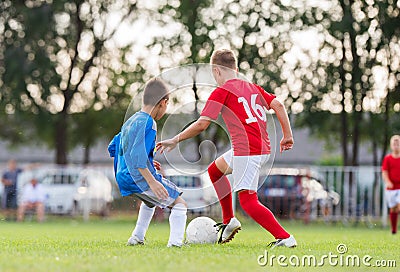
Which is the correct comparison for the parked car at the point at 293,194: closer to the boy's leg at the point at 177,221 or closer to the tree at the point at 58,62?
the tree at the point at 58,62

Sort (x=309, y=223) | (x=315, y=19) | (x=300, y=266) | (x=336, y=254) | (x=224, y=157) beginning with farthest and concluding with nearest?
(x=315, y=19) → (x=309, y=223) → (x=224, y=157) → (x=336, y=254) → (x=300, y=266)

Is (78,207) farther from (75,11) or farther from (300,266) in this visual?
(300,266)

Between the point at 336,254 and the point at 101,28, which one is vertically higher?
the point at 101,28

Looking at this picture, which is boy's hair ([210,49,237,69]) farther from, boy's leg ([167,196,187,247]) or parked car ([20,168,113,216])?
parked car ([20,168,113,216])

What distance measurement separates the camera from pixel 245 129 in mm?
7805

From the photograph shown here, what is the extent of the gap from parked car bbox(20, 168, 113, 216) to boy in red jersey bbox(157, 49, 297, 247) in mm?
11966

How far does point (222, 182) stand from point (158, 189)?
3.96 feet

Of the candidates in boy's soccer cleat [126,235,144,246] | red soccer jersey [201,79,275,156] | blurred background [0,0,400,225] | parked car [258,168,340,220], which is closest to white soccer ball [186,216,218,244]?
boy's soccer cleat [126,235,144,246]

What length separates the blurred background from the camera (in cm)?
2141

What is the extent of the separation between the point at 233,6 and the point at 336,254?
50.4 feet

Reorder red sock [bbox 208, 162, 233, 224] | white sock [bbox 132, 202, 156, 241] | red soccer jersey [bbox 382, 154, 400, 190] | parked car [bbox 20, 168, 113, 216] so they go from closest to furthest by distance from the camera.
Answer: white sock [bbox 132, 202, 156, 241]
red sock [bbox 208, 162, 233, 224]
red soccer jersey [bbox 382, 154, 400, 190]
parked car [bbox 20, 168, 113, 216]

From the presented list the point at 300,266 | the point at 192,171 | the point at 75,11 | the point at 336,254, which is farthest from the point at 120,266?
the point at 75,11

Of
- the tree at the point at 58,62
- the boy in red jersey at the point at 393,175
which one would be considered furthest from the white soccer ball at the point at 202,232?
the tree at the point at 58,62

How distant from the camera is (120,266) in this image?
218 inches
